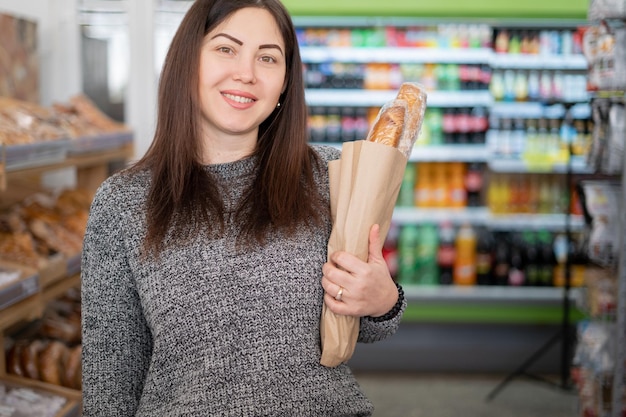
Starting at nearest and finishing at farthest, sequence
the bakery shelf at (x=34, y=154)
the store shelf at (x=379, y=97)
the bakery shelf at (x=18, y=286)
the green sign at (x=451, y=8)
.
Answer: the bakery shelf at (x=18, y=286) → the bakery shelf at (x=34, y=154) → the green sign at (x=451, y=8) → the store shelf at (x=379, y=97)

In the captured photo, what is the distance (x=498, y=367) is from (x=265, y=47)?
145 inches

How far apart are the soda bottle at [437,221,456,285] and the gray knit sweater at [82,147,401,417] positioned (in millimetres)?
3610

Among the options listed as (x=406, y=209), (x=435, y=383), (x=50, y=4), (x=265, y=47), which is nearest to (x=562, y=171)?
(x=406, y=209)

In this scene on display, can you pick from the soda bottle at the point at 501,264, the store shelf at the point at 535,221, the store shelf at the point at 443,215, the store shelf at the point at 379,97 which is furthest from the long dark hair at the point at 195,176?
the soda bottle at the point at 501,264

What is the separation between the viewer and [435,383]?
15.0ft

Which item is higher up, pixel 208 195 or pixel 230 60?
pixel 230 60

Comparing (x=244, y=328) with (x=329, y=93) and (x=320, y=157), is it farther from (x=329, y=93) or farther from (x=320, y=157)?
(x=329, y=93)

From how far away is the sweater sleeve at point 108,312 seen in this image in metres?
1.50

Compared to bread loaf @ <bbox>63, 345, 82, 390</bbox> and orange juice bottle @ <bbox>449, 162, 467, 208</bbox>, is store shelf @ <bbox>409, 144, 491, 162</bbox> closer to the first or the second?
orange juice bottle @ <bbox>449, 162, 467, 208</bbox>

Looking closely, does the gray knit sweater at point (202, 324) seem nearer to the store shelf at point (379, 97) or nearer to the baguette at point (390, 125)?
the baguette at point (390, 125)

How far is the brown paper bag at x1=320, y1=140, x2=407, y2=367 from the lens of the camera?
148 cm

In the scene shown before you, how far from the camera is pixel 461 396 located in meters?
4.35

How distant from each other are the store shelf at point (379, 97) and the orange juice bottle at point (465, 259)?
897 millimetres

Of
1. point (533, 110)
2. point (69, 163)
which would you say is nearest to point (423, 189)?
point (533, 110)
